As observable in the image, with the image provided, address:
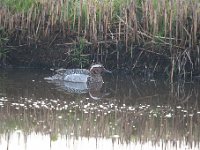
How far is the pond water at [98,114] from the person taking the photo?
349 inches

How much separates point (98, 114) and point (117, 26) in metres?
3.53

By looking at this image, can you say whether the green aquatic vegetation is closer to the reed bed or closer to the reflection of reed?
the reed bed

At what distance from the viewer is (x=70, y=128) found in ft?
31.0

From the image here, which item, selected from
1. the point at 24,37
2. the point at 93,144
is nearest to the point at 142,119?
the point at 93,144

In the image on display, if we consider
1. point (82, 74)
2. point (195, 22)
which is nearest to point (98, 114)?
point (82, 74)

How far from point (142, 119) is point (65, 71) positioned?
3238 mm

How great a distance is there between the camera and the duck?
13.0 meters

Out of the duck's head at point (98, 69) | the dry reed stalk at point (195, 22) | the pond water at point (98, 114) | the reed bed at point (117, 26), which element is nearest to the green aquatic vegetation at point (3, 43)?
the reed bed at point (117, 26)

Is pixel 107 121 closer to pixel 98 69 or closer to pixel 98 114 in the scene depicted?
pixel 98 114

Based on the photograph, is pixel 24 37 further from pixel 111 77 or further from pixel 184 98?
pixel 184 98

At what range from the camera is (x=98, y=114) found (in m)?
10.2

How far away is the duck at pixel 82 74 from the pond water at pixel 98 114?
0.23 meters

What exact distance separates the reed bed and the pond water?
1.99ft

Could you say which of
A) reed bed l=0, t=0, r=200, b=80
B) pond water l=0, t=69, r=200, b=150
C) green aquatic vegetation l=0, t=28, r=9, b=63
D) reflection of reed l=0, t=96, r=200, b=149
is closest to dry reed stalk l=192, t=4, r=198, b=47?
reed bed l=0, t=0, r=200, b=80
